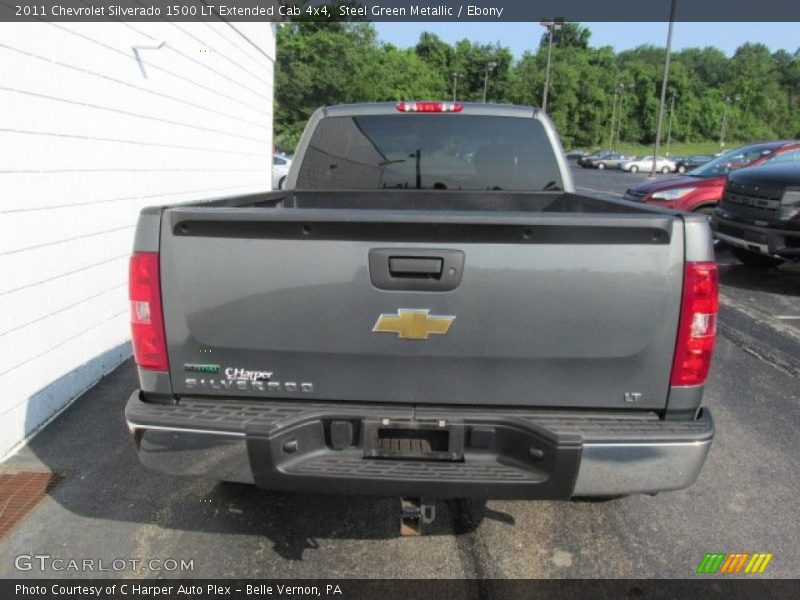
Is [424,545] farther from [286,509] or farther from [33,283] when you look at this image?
[33,283]

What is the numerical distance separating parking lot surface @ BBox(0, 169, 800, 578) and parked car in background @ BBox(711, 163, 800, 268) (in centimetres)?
477

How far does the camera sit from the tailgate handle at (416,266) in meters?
2.42

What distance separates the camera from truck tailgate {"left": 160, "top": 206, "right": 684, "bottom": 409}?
2.41 m

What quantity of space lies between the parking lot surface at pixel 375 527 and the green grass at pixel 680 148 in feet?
304

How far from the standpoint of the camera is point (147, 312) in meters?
2.53

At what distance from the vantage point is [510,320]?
8.02 ft

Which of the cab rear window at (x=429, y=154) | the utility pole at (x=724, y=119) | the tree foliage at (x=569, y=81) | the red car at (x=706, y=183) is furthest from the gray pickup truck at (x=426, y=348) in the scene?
the utility pole at (x=724, y=119)

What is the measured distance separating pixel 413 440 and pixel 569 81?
3727 inches

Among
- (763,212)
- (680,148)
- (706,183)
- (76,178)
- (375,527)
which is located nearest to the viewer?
(375,527)

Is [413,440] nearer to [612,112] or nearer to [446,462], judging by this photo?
[446,462]

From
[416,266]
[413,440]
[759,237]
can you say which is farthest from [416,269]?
[759,237]

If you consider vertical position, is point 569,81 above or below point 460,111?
above

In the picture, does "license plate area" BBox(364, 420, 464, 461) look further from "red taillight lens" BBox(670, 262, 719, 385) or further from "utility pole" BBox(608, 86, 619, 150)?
"utility pole" BBox(608, 86, 619, 150)

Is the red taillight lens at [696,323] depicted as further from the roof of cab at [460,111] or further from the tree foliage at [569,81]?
the tree foliage at [569,81]
